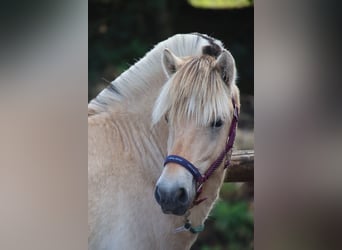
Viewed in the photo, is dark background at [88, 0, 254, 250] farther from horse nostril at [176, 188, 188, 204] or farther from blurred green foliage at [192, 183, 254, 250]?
horse nostril at [176, 188, 188, 204]

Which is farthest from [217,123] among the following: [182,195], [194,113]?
[182,195]

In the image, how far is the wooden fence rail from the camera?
2.43 meters

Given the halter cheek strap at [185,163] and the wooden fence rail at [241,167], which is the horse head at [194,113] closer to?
the halter cheek strap at [185,163]

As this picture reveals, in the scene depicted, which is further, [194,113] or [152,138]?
[152,138]

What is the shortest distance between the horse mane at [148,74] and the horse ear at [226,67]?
93 mm

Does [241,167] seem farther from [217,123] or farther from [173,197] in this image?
[173,197]

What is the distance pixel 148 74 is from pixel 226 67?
0.32m

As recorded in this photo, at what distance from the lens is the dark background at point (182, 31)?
94.3 inches

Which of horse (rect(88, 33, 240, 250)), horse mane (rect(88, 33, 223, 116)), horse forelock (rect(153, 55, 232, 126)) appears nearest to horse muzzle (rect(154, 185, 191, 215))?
horse (rect(88, 33, 240, 250))

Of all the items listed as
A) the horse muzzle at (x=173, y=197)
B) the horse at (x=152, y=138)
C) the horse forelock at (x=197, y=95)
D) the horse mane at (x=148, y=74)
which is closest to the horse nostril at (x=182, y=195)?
the horse muzzle at (x=173, y=197)

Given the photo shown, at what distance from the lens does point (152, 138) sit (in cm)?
237
